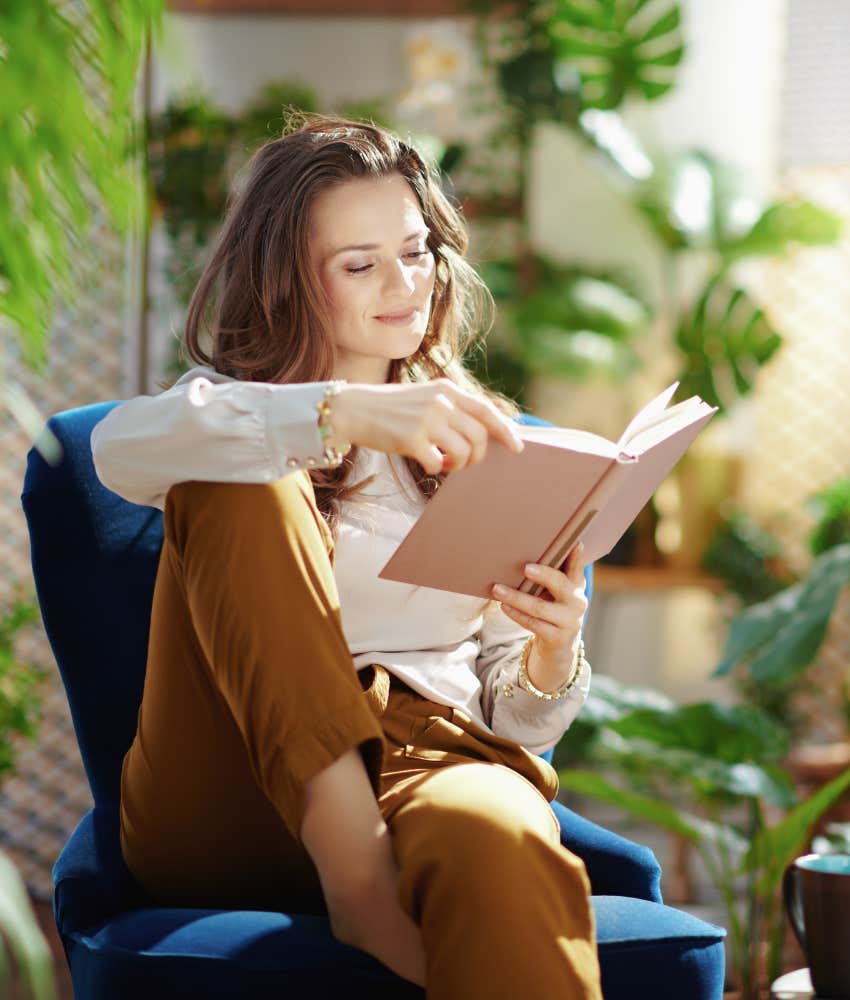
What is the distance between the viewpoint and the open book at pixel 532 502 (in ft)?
3.71

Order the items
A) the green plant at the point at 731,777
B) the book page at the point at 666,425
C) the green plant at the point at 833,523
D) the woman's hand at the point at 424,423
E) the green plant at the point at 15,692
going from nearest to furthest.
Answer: the woman's hand at the point at 424,423 → the book page at the point at 666,425 → the green plant at the point at 731,777 → the green plant at the point at 15,692 → the green plant at the point at 833,523

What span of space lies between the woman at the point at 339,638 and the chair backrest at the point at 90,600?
0.16 metres

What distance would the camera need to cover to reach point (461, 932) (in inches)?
38.8

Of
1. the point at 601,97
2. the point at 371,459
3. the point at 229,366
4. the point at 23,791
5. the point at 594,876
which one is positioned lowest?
the point at 23,791

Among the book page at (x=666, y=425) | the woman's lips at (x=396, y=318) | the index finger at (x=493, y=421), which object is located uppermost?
the woman's lips at (x=396, y=318)

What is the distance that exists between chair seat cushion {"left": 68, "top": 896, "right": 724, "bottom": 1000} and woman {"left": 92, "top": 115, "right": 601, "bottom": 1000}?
0.04m

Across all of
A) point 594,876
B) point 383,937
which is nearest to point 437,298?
point 594,876

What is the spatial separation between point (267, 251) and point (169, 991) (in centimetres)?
78

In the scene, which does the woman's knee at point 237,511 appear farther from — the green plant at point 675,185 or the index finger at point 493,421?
the green plant at point 675,185

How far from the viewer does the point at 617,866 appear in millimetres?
1368

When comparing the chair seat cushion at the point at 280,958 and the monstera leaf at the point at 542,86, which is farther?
the monstera leaf at the point at 542,86

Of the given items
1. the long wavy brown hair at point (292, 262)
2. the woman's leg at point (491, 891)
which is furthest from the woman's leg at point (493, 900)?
the long wavy brown hair at point (292, 262)

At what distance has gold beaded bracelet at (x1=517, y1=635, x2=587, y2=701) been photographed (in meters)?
1.40

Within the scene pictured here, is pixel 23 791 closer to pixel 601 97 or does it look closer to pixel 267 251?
pixel 267 251
